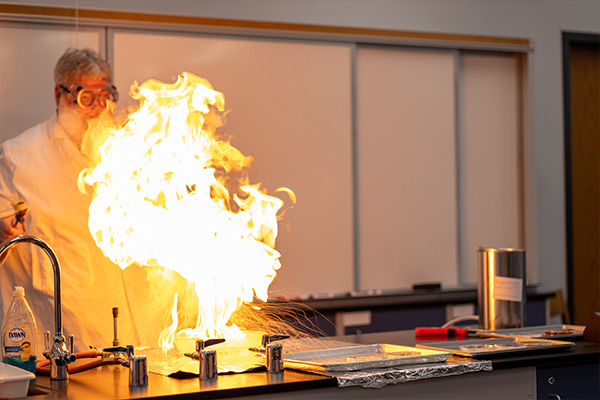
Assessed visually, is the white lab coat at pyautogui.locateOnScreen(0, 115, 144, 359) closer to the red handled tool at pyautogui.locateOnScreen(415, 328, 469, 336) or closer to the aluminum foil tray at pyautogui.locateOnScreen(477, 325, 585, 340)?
the red handled tool at pyautogui.locateOnScreen(415, 328, 469, 336)

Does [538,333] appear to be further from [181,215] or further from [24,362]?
[24,362]

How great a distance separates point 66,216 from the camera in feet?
11.0

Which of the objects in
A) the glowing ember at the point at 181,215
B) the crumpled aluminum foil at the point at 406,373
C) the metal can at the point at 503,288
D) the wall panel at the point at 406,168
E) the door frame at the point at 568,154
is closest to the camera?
the crumpled aluminum foil at the point at 406,373

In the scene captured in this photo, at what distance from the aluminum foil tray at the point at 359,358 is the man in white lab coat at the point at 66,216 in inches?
47.3

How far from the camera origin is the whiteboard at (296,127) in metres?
4.08

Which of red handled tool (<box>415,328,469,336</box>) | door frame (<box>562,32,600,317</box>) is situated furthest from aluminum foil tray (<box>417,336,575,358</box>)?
door frame (<box>562,32,600,317</box>)

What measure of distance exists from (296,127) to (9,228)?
1.75 meters

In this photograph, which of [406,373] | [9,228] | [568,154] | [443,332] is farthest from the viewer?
[568,154]

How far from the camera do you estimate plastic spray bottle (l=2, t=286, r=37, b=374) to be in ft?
7.01

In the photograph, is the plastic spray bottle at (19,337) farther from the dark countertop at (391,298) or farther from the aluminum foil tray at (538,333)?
the dark countertop at (391,298)

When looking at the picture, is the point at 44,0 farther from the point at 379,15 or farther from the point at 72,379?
the point at 72,379

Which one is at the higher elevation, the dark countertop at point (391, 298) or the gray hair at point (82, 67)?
the gray hair at point (82, 67)

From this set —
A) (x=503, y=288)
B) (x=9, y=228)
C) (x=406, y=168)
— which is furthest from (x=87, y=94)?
(x=406, y=168)

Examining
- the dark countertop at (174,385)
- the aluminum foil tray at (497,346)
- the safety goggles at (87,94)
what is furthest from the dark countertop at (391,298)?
the dark countertop at (174,385)
